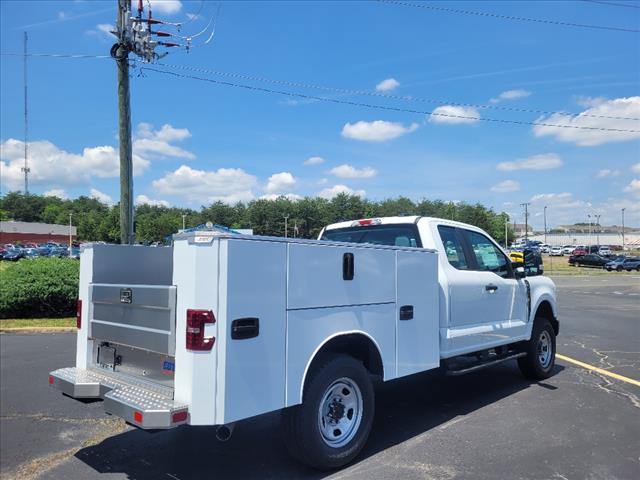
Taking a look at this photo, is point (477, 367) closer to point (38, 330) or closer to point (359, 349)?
point (359, 349)

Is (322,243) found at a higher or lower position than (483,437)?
higher

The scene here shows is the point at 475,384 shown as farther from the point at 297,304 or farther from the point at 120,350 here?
the point at 120,350

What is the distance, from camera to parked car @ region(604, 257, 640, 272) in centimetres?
5509

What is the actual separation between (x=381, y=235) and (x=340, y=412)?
240 centimetres

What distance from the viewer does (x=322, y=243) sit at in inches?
161

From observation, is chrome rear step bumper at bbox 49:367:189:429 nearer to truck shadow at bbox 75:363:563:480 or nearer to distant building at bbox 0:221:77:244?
truck shadow at bbox 75:363:563:480

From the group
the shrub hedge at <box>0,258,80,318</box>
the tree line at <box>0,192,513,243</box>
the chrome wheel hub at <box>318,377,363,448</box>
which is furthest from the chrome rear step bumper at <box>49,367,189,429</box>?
the tree line at <box>0,192,513,243</box>

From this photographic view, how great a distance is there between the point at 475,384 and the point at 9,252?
6134 centimetres

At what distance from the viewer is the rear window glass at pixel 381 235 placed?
19.3ft

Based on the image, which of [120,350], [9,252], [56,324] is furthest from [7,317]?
[9,252]

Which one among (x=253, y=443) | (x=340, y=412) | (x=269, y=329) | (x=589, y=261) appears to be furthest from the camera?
(x=589, y=261)

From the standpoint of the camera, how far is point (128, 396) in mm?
3768

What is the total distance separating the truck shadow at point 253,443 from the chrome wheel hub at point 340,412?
0.90 feet

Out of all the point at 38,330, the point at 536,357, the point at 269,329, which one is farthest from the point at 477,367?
the point at 38,330
